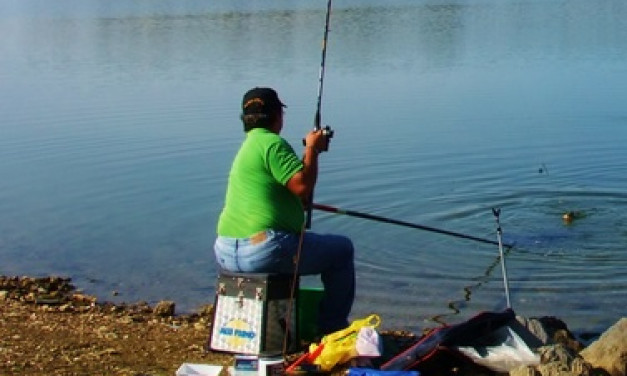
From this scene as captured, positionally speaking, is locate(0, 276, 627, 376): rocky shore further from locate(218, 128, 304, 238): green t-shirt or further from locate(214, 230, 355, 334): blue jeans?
locate(218, 128, 304, 238): green t-shirt

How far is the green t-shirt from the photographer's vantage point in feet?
19.5

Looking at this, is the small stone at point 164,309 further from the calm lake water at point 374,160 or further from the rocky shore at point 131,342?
the calm lake water at point 374,160

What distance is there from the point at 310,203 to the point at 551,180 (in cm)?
664

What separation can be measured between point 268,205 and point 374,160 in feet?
24.7

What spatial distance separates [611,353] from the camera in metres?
5.71

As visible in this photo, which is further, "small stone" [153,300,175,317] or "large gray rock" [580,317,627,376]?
"small stone" [153,300,175,317]

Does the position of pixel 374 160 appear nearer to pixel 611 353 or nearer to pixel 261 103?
pixel 261 103

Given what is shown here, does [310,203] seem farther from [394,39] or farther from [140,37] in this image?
[140,37]

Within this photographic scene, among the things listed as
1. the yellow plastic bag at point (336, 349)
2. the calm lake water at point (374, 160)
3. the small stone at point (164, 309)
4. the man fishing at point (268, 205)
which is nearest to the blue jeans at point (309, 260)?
the man fishing at point (268, 205)

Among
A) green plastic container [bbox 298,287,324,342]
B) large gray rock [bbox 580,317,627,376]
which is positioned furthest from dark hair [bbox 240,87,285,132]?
large gray rock [bbox 580,317,627,376]

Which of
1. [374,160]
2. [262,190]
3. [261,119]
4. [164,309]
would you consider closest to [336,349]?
[262,190]

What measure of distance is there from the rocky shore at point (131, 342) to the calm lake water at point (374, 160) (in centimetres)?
83

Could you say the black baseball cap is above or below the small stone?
above

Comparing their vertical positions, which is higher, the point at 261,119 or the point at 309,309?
the point at 261,119
